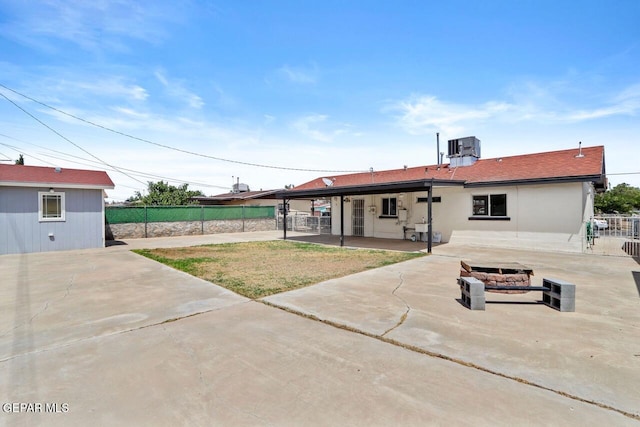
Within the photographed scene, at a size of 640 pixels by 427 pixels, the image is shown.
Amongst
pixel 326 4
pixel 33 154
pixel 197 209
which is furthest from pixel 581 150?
pixel 33 154

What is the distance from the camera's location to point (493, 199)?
496 inches

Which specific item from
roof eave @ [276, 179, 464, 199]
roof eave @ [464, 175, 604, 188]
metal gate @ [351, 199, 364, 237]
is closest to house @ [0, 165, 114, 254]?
roof eave @ [276, 179, 464, 199]

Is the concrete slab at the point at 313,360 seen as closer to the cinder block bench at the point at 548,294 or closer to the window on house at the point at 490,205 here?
the cinder block bench at the point at 548,294

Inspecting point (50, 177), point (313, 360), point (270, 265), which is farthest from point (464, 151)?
point (50, 177)

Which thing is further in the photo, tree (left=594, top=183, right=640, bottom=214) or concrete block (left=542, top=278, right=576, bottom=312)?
tree (left=594, top=183, right=640, bottom=214)

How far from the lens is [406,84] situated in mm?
13391

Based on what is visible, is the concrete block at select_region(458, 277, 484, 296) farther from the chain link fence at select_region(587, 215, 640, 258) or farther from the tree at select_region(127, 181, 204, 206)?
the tree at select_region(127, 181, 204, 206)

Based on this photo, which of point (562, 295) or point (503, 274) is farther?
point (503, 274)

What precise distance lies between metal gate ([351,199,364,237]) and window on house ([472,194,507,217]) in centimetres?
622

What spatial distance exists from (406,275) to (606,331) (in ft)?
12.3

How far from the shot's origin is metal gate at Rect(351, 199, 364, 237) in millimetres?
17703

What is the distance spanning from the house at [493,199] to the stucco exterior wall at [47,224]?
8.35m

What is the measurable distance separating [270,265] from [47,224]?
977 cm

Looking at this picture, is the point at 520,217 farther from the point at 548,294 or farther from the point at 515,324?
the point at 515,324
